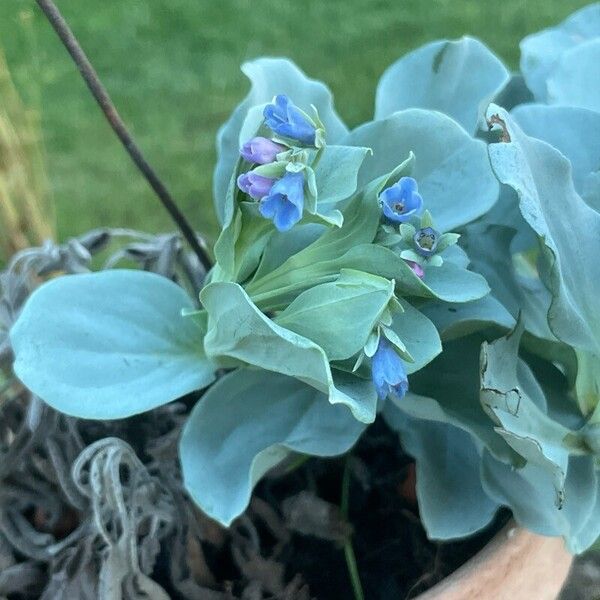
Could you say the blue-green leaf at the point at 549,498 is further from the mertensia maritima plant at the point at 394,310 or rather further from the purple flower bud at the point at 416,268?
the purple flower bud at the point at 416,268

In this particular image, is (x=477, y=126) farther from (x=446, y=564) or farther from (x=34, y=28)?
(x=34, y=28)

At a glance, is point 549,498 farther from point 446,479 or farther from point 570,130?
point 570,130

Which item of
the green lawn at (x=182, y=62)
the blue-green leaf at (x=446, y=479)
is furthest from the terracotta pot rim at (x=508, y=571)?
the green lawn at (x=182, y=62)

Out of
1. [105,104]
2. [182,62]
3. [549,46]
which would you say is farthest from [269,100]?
[182,62]

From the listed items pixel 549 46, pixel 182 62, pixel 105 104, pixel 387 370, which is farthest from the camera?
pixel 182 62

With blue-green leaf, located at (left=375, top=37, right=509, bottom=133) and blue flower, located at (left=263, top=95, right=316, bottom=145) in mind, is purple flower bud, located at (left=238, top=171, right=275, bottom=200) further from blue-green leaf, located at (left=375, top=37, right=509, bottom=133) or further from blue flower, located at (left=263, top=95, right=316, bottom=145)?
blue-green leaf, located at (left=375, top=37, right=509, bottom=133)

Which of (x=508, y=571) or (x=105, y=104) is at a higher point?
(x=105, y=104)

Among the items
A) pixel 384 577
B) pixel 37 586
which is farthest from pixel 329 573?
pixel 37 586
